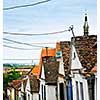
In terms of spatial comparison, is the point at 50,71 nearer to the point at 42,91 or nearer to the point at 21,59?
the point at 42,91

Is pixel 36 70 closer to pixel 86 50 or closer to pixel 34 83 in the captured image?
pixel 34 83

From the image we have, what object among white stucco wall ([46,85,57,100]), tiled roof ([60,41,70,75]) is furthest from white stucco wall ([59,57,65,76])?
white stucco wall ([46,85,57,100])

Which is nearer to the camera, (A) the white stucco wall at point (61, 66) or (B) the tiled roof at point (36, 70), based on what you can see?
(B) the tiled roof at point (36, 70)

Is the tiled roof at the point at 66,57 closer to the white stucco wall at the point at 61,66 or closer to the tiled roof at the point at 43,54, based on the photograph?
the white stucco wall at the point at 61,66

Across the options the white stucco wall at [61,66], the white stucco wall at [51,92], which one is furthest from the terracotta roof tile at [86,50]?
the white stucco wall at [51,92]

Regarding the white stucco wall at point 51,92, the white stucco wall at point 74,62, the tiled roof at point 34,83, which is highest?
the white stucco wall at point 74,62

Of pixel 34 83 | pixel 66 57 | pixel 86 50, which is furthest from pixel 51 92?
pixel 86 50
